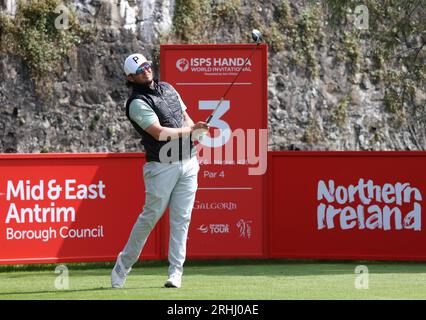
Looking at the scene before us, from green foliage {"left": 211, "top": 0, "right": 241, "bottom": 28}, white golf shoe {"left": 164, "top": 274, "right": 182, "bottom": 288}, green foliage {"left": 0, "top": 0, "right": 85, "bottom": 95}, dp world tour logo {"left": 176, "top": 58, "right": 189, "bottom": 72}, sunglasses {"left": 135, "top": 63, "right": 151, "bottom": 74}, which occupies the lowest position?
white golf shoe {"left": 164, "top": 274, "right": 182, "bottom": 288}

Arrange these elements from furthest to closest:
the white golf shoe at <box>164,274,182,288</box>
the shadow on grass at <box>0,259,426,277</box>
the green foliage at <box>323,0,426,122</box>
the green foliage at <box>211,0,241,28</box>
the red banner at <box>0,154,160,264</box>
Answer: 1. the green foliage at <box>211,0,241,28</box>
2. the green foliage at <box>323,0,426,122</box>
3. the red banner at <box>0,154,160,264</box>
4. the shadow on grass at <box>0,259,426,277</box>
5. the white golf shoe at <box>164,274,182,288</box>

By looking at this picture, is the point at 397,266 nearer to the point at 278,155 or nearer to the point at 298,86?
the point at 278,155

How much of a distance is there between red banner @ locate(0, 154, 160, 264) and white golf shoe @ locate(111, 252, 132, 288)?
9.69 ft

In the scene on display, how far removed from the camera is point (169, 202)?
9391mm

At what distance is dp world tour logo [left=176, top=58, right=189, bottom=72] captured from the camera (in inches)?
505

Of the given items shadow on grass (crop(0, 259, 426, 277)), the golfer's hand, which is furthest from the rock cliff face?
the golfer's hand

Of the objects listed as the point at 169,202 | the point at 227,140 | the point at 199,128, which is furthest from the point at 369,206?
the point at 199,128

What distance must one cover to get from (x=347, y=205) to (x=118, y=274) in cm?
428

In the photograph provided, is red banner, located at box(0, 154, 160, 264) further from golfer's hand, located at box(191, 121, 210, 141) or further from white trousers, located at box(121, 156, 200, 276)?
golfer's hand, located at box(191, 121, 210, 141)

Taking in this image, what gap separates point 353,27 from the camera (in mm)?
18531

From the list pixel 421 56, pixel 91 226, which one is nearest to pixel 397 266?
pixel 91 226

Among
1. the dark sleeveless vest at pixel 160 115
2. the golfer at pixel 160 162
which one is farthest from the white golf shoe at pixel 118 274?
the dark sleeveless vest at pixel 160 115

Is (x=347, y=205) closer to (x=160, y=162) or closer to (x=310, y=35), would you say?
(x=160, y=162)

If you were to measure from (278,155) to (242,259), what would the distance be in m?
1.51
